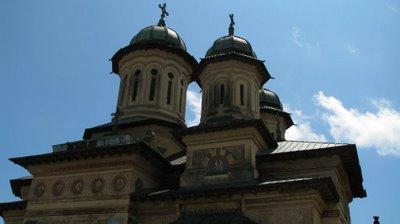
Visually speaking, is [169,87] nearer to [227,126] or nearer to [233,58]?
[233,58]

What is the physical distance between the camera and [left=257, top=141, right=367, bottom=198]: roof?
682 inches

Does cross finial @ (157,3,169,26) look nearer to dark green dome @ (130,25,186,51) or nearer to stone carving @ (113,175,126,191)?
dark green dome @ (130,25,186,51)

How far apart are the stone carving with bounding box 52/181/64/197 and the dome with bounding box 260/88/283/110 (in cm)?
1590

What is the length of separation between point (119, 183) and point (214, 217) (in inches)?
163

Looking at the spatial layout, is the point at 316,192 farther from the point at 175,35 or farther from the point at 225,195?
the point at 175,35

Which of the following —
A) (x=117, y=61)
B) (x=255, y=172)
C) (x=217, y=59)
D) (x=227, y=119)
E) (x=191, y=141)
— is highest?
(x=117, y=61)

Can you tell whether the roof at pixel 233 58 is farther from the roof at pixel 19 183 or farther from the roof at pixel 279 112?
the roof at pixel 19 183

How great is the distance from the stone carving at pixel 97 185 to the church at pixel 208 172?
46 mm

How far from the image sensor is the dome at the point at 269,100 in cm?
3119

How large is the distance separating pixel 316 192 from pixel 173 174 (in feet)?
21.9

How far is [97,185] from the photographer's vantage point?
18.4m

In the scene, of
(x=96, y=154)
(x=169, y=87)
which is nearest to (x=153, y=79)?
(x=169, y=87)

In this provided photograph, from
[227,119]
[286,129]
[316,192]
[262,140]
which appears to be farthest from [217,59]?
[286,129]

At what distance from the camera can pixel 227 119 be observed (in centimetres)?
1950
